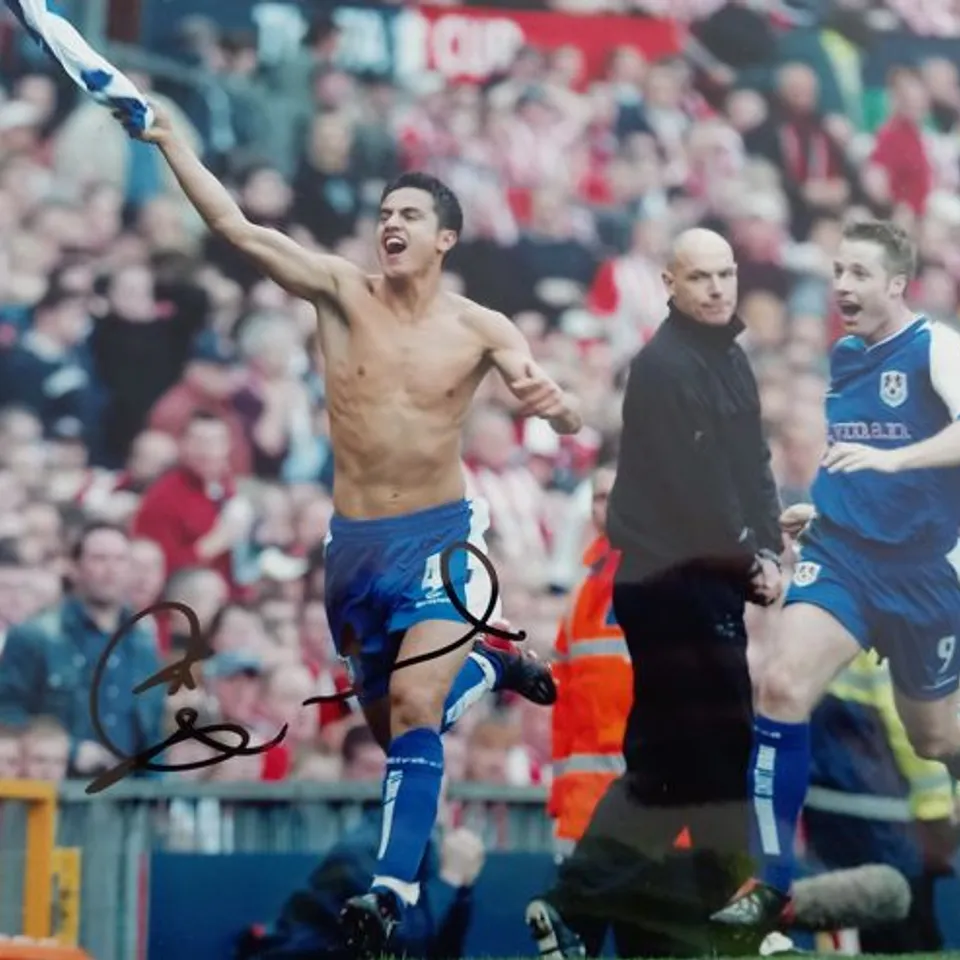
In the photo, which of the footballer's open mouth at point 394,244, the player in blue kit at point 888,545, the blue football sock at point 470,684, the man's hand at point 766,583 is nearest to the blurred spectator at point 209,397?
the footballer's open mouth at point 394,244

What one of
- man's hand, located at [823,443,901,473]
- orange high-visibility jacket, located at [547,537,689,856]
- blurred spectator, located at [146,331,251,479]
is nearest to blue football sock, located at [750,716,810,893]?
orange high-visibility jacket, located at [547,537,689,856]

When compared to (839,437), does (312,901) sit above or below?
below

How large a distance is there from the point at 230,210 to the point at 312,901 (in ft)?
4.67

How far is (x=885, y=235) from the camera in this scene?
18.4 ft

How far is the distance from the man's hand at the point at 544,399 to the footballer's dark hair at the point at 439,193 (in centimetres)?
34

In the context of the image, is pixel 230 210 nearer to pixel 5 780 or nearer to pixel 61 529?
pixel 61 529

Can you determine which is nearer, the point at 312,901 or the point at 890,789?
the point at 312,901

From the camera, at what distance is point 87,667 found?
16.5 ft

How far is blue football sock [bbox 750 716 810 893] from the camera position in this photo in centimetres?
536

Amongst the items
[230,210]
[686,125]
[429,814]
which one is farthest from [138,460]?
[686,125]

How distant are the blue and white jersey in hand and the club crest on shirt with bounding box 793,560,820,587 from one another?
0.10 m

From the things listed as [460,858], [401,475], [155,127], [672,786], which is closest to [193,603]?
[401,475]

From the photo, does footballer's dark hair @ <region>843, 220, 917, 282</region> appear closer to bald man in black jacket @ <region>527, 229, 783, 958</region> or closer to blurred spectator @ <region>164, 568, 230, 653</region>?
bald man in black jacket @ <region>527, 229, 783, 958</region>
